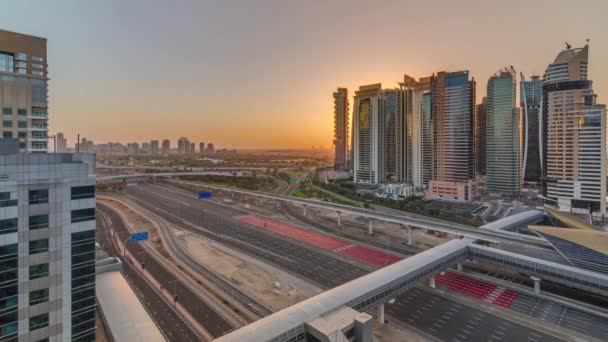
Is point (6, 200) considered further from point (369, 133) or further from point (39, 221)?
point (369, 133)

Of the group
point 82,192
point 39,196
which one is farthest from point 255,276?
point 39,196

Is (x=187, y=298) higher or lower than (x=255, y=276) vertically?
lower

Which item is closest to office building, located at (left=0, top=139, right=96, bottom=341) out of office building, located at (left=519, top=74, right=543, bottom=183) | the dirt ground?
the dirt ground

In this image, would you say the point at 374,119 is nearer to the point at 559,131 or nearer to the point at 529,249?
the point at 559,131

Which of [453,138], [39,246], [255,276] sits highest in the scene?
[453,138]

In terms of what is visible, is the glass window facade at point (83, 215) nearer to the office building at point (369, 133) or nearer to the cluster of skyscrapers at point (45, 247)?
the cluster of skyscrapers at point (45, 247)

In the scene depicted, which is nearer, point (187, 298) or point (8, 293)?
point (8, 293)
